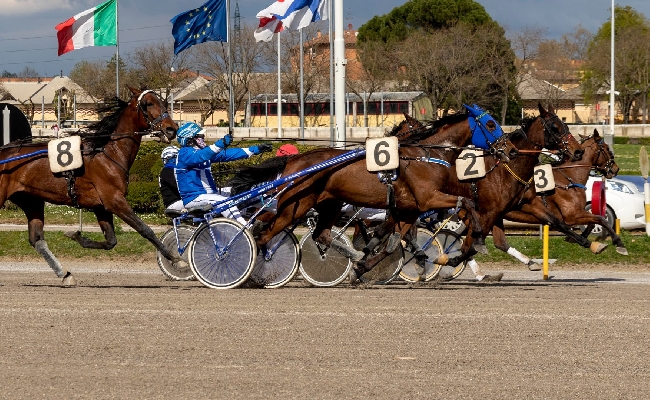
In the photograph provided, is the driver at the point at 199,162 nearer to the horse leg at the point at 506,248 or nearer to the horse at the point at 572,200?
the horse leg at the point at 506,248

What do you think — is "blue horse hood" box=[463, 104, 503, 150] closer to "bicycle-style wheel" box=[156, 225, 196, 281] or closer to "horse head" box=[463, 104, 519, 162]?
"horse head" box=[463, 104, 519, 162]

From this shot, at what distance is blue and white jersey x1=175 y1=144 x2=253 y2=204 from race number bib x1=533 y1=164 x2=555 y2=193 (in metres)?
4.55

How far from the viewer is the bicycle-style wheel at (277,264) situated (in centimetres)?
1148

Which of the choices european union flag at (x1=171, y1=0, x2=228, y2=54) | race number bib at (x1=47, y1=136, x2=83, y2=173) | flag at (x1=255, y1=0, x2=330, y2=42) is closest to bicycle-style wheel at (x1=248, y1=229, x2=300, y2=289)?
race number bib at (x1=47, y1=136, x2=83, y2=173)

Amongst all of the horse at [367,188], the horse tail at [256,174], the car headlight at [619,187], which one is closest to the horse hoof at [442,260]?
the horse at [367,188]

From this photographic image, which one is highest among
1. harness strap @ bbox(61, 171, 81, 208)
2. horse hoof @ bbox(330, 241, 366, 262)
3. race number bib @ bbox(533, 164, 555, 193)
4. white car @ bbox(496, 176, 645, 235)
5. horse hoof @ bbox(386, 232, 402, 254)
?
harness strap @ bbox(61, 171, 81, 208)

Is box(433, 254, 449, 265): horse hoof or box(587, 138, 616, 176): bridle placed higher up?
box(587, 138, 616, 176): bridle

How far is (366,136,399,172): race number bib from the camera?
1125 centimetres

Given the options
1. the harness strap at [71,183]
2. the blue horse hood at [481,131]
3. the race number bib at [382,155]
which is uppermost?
the blue horse hood at [481,131]

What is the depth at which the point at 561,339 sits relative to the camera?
7809 mm

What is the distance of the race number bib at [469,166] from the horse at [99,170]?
321 centimetres

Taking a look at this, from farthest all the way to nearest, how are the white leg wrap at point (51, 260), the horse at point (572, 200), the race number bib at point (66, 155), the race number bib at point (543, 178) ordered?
the race number bib at point (543, 178), the horse at point (572, 200), the white leg wrap at point (51, 260), the race number bib at point (66, 155)

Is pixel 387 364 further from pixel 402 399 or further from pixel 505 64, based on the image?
pixel 505 64

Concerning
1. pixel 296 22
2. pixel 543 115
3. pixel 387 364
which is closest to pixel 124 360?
pixel 387 364
